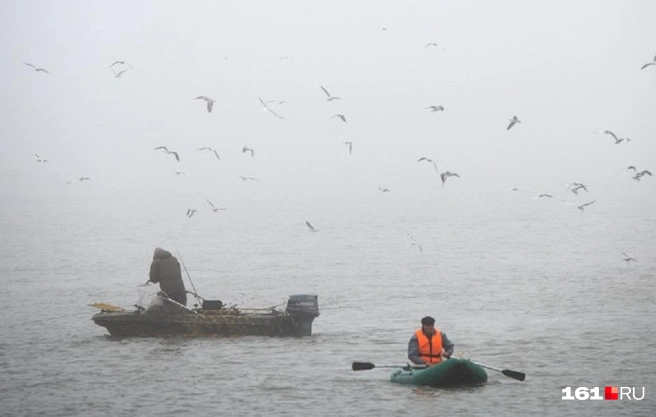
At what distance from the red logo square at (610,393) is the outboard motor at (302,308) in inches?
341

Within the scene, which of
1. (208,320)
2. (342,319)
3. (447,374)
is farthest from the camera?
(342,319)

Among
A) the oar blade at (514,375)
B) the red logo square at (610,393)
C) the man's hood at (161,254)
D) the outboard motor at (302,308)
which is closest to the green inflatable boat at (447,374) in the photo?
the oar blade at (514,375)

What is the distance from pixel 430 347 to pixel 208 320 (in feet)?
29.6

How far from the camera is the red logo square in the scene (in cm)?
2923

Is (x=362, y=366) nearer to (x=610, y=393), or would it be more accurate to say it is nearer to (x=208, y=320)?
(x=610, y=393)

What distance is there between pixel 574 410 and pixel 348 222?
89699 millimetres

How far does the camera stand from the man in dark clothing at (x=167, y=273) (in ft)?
112

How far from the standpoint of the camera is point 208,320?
3491 cm

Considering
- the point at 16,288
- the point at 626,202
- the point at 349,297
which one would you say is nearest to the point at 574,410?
the point at 349,297

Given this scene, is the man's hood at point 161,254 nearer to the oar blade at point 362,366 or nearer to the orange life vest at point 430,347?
the oar blade at point 362,366

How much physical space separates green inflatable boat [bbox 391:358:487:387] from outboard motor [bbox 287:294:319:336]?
6.36 meters

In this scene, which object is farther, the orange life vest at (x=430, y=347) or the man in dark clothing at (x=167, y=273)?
the man in dark clothing at (x=167, y=273)

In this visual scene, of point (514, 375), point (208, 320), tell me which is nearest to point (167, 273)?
point (208, 320)

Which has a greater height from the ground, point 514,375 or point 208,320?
point 208,320
